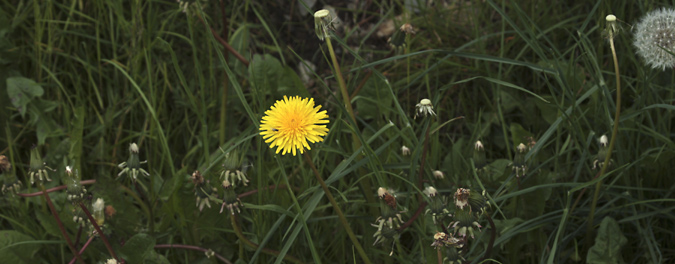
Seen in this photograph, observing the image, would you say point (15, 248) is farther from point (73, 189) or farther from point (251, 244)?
point (251, 244)

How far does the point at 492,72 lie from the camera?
2484mm

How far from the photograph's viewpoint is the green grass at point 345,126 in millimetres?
1843

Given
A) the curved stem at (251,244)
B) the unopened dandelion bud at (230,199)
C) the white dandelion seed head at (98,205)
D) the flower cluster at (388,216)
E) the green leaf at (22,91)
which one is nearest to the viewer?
the flower cluster at (388,216)

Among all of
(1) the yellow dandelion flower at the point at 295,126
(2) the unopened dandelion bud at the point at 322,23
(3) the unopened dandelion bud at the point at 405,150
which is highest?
(2) the unopened dandelion bud at the point at 322,23

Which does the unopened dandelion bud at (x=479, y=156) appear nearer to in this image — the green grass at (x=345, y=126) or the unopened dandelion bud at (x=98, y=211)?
the green grass at (x=345, y=126)

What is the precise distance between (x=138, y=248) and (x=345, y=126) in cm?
77

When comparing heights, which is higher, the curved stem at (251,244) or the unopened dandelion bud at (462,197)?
the unopened dandelion bud at (462,197)

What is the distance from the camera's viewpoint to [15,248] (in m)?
1.96

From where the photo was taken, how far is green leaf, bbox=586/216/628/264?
1.75m

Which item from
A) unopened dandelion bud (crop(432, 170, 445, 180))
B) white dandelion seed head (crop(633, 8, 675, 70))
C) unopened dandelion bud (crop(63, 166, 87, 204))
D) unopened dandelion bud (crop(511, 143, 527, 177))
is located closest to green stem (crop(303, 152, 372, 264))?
unopened dandelion bud (crop(432, 170, 445, 180))

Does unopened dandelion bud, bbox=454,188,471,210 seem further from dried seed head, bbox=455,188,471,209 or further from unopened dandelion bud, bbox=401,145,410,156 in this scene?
unopened dandelion bud, bbox=401,145,410,156

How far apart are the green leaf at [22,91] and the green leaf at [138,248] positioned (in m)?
0.84

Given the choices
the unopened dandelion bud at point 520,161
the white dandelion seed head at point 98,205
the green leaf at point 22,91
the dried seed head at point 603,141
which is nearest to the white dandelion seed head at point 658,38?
the dried seed head at point 603,141

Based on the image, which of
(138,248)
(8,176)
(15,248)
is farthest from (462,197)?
(15,248)
